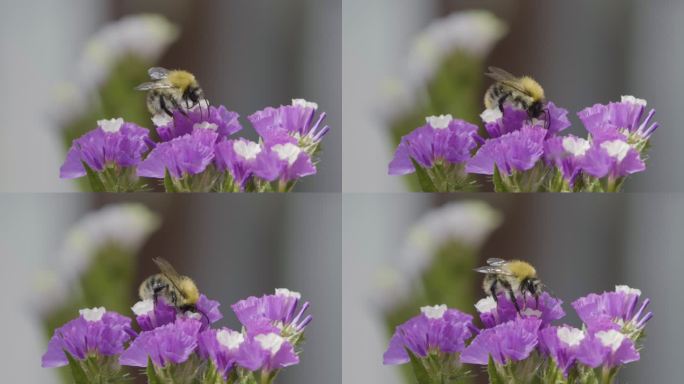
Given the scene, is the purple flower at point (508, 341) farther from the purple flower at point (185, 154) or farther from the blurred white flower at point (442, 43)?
the purple flower at point (185, 154)

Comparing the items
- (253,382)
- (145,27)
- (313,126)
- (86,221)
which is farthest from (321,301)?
(145,27)

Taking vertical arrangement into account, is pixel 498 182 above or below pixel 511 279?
above

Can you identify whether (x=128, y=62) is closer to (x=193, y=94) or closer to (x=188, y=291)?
(x=193, y=94)

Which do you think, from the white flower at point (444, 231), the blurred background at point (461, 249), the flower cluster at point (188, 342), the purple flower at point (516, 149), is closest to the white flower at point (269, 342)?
the flower cluster at point (188, 342)

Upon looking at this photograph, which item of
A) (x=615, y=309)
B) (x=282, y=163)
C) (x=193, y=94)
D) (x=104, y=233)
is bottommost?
(x=615, y=309)

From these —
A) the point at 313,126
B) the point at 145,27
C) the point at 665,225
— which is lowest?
the point at 665,225

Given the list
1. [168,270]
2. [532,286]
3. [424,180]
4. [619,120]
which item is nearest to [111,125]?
[168,270]

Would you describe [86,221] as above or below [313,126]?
below

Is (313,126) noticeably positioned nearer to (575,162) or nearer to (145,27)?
(145,27)
